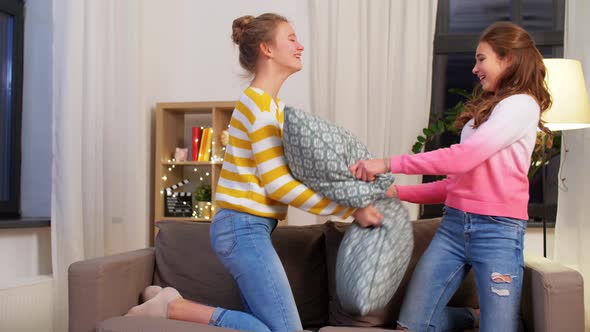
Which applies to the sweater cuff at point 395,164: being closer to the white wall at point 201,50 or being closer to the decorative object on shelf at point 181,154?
the white wall at point 201,50

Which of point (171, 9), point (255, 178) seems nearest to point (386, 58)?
point (171, 9)

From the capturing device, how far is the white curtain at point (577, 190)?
3344mm

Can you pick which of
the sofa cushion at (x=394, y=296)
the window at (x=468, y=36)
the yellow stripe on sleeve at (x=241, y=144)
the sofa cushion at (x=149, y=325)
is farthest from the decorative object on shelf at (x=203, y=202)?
the yellow stripe on sleeve at (x=241, y=144)

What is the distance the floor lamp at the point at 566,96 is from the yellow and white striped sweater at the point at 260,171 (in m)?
1.58

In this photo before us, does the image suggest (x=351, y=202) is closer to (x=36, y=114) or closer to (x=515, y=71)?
(x=515, y=71)

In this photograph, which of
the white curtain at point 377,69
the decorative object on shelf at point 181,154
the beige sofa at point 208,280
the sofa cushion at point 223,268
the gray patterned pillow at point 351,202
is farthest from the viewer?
the decorative object on shelf at point 181,154

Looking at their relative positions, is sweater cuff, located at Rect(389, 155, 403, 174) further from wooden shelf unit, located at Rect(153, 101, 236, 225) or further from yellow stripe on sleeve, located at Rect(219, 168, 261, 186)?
wooden shelf unit, located at Rect(153, 101, 236, 225)

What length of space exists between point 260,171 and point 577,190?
89.7 inches

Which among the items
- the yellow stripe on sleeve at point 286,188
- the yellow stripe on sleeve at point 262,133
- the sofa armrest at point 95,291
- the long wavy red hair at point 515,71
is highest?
the long wavy red hair at point 515,71

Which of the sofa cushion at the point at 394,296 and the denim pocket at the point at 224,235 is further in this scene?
the sofa cushion at the point at 394,296

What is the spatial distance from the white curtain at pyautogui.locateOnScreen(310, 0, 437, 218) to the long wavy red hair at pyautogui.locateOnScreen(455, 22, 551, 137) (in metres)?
1.83

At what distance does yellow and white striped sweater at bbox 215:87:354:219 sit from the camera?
175cm

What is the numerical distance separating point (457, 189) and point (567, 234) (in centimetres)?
182

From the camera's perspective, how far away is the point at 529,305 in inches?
76.0
